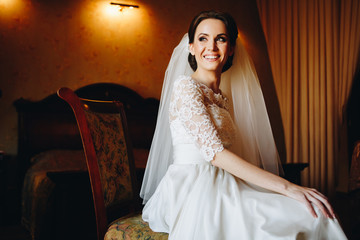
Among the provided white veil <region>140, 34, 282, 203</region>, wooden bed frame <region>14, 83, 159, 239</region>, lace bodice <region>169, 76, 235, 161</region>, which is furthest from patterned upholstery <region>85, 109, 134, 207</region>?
wooden bed frame <region>14, 83, 159, 239</region>

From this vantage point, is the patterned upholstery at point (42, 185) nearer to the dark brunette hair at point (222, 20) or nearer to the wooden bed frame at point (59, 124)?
the wooden bed frame at point (59, 124)

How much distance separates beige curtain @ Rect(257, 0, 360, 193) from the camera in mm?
4047

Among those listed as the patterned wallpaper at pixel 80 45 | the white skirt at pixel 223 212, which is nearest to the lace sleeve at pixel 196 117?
the white skirt at pixel 223 212

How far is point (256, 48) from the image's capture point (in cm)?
Result: 580

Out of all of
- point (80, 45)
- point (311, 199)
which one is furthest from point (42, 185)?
point (311, 199)

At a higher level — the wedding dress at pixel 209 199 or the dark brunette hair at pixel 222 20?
the dark brunette hair at pixel 222 20

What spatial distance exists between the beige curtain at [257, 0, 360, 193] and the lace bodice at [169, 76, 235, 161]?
303cm

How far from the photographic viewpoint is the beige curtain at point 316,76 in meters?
4.05

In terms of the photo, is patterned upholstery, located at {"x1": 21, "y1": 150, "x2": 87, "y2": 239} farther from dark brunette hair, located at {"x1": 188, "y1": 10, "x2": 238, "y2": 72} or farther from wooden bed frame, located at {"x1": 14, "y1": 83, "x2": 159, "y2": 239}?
dark brunette hair, located at {"x1": 188, "y1": 10, "x2": 238, "y2": 72}

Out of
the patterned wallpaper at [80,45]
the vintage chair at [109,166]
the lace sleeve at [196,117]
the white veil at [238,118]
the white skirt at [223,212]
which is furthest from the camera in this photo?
the patterned wallpaper at [80,45]

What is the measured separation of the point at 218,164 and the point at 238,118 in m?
0.65

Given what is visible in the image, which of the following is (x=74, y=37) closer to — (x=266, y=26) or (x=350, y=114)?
(x=266, y=26)

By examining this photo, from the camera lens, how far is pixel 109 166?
1.68 m

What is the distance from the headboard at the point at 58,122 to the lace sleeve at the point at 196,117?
10.3 ft
